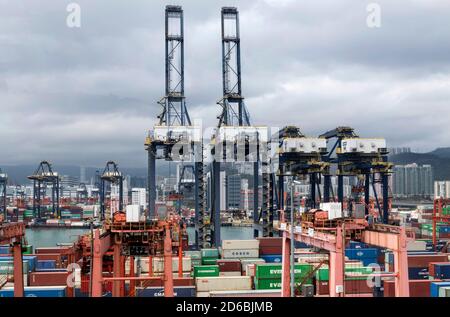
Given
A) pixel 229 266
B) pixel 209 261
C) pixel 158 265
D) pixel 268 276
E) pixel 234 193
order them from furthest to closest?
pixel 234 193
pixel 209 261
pixel 229 266
pixel 158 265
pixel 268 276

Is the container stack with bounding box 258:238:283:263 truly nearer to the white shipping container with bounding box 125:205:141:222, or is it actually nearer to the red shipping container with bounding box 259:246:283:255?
the red shipping container with bounding box 259:246:283:255

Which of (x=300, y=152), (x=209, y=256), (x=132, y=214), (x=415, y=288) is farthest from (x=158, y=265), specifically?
(x=300, y=152)

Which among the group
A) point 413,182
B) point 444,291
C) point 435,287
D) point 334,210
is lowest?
point 435,287

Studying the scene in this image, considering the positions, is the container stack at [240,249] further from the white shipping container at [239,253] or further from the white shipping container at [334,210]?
the white shipping container at [334,210]

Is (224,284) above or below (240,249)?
below

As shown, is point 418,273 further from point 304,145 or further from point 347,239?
point 304,145
